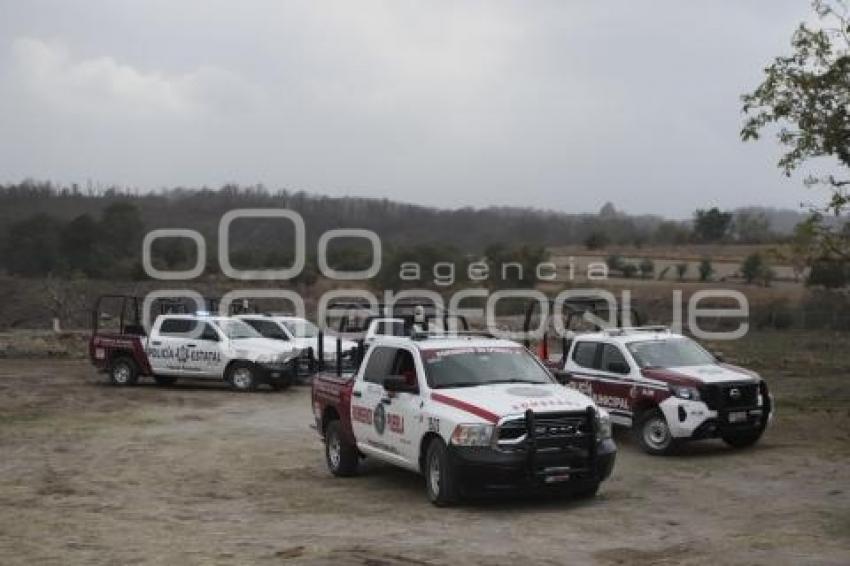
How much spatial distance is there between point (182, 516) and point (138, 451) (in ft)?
17.4

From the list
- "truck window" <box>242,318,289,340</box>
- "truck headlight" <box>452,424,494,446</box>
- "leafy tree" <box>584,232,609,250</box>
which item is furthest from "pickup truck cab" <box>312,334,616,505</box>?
"leafy tree" <box>584,232,609,250</box>

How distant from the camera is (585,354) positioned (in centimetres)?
1716

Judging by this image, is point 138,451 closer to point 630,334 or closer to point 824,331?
point 630,334

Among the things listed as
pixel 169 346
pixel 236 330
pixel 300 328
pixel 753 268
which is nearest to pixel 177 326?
pixel 169 346

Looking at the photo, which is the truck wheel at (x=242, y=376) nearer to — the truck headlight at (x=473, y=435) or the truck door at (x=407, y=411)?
the truck door at (x=407, y=411)

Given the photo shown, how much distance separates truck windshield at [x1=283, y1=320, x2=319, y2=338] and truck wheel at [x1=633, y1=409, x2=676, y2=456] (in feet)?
46.3

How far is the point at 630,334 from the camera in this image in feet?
55.3

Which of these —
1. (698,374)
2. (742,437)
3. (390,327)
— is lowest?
(742,437)

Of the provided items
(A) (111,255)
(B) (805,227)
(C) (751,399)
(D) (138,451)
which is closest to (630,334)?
(C) (751,399)

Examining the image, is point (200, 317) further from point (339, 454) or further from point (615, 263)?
point (615, 263)

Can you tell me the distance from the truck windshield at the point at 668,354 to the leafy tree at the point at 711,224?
92183 millimetres

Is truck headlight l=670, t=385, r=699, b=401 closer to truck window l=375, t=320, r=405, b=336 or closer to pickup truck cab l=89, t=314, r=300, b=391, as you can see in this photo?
truck window l=375, t=320, r=405, b=336

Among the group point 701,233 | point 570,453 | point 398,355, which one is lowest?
point 570,453

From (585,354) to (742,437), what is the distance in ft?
9.44
